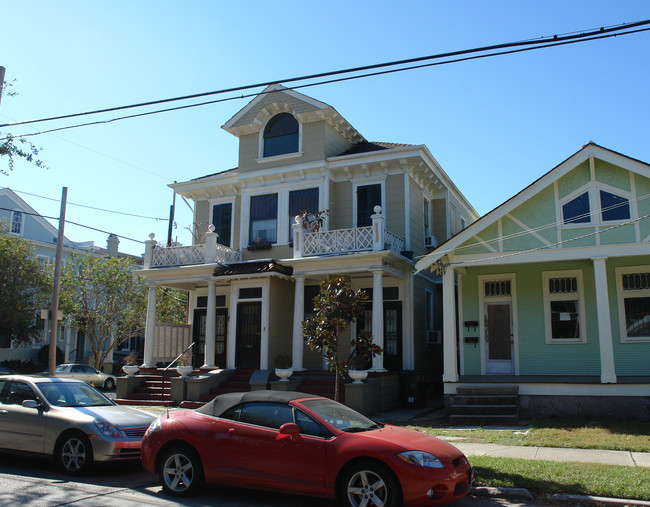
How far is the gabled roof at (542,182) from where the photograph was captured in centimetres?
1371

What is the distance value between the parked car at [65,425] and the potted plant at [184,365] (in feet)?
26.4

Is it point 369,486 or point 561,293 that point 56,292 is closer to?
point 561,293

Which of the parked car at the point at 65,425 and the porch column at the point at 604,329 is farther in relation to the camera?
the porch column at the point at 604,329

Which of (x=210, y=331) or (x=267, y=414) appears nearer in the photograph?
(x=267, y=414)

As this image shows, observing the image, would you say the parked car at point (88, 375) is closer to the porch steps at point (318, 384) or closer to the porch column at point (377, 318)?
the porch steps at point (318, 384)

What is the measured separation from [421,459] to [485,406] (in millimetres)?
7708

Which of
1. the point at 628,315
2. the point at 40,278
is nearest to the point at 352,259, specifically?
the point at 628,315

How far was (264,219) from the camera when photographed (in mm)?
20953

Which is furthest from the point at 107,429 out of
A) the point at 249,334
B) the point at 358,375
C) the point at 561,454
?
the point at 249,334

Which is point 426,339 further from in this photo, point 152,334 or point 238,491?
point 238,491

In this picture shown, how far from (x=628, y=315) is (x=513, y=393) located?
3887 mm

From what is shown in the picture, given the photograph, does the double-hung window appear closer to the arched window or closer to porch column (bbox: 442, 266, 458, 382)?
the arched window

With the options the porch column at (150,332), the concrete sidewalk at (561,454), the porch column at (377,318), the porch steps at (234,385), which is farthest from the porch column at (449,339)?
the porch column at (150,332)

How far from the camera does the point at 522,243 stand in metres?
14.7
